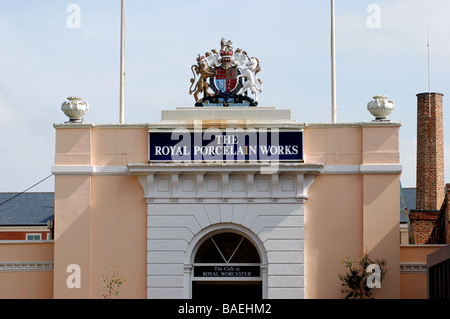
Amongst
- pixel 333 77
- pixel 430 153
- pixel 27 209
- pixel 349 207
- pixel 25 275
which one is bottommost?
pixel 25 275

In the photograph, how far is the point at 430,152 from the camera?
54.5 metres

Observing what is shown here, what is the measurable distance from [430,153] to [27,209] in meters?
28.1

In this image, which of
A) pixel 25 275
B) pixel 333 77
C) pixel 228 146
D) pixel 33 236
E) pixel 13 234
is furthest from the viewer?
pixel 33 236

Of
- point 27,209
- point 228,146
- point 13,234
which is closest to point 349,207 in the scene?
point 228,146

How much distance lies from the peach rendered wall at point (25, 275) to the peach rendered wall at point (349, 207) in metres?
8.67

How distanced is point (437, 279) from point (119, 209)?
1167cm

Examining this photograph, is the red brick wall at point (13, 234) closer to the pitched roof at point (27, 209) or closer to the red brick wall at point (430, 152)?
the pitched roof at point (27, 209)

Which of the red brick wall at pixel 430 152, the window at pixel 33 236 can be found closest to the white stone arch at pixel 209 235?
the red brick wall at pixel 430 152

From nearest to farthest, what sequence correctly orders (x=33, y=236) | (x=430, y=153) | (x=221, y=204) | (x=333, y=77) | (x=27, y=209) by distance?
(x=221, y=204)
(x=333, y=77)
(x=430, y=153)
(x=33, y=236)
(x=27, y=209)

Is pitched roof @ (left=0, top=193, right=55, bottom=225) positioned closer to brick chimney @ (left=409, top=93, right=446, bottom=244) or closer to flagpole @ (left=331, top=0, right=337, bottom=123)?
brick chimney @ (left=409, top=93, right=446, bottom=244)

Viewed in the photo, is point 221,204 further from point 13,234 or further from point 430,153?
point 13,234

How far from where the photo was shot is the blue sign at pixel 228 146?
34938 millimetres

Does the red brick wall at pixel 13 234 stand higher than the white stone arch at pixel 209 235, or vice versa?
the red brick wall at pixel 13 234
